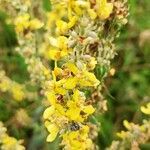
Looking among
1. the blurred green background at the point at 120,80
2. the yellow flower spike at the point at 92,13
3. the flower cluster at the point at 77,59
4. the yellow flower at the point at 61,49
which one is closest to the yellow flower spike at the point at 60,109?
the flower cluster at the point at 77,59

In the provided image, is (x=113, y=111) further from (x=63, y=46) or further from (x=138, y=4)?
(x=63, y=46)

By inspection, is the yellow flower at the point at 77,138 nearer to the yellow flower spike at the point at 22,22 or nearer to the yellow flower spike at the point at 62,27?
the yellow flower spike at the point at 62,27

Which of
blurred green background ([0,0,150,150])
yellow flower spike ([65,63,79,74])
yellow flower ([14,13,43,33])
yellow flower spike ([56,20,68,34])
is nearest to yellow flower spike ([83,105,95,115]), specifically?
yellow flower spike ([65,63,79,74])

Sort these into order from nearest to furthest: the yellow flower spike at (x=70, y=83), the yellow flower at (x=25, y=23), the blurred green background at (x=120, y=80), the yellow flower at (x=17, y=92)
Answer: the yellow flower spike at (x=70, y=83)
the yellow flower at (x=25, y=23)
the yellow flower at (x=17, y=92)
the blurred green background at (x=120, y=80)

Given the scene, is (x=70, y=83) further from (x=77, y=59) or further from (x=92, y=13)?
(x=92, y=13)

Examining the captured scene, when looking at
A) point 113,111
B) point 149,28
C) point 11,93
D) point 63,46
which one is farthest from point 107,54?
point 149,28

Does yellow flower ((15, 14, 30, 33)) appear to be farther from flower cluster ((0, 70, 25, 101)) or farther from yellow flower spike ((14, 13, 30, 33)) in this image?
flower cluster ((0, 70, 25, 101))

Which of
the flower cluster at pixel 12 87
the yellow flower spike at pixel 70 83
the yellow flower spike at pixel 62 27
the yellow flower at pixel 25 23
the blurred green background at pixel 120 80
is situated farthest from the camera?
the blurred green background at pixel 120 80
